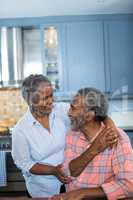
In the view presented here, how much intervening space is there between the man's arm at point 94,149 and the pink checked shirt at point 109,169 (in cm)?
3

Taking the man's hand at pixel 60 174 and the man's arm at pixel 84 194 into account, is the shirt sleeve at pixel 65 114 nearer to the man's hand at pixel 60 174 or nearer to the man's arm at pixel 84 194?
the man's hand at pixel 60 174

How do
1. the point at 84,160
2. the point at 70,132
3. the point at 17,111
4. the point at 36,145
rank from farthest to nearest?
the point at 17,111 → the point at 36,145 → the point at 70,132 → the point at 84,160

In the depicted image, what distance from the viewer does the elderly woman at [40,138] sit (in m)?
1.69

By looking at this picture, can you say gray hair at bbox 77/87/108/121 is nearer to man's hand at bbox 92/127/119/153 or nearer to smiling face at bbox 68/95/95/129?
smiling face at bbox 68/95/95/129

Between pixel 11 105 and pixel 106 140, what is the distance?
94.5 inches

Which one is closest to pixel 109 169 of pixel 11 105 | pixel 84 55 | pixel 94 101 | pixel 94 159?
pixel 94 159

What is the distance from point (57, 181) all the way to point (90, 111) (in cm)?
50

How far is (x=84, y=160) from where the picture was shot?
56.4 inches

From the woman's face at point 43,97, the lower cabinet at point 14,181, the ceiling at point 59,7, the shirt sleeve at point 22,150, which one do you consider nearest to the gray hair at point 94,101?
the woman's face at point 43,97

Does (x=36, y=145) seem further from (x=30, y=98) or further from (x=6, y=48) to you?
(x=6, y=48)

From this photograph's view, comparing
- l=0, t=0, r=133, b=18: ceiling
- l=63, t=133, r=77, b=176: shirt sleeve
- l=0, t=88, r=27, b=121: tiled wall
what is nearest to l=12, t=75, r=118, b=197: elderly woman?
l=63, t=133, r=77, b=176: shirt sleeve

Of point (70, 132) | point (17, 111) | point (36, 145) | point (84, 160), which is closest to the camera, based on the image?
point (84, 160)

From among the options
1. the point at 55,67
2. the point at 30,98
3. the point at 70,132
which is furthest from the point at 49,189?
the point at 55,67

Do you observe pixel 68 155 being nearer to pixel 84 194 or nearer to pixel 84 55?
pixel 84 194
